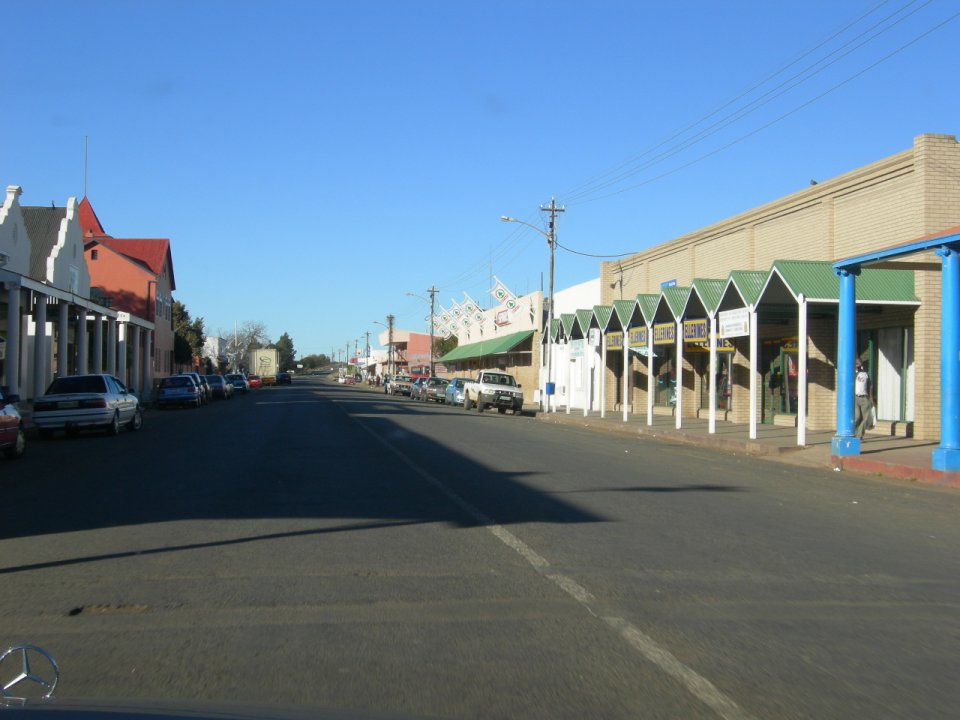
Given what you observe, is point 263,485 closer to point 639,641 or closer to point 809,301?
point 639,641

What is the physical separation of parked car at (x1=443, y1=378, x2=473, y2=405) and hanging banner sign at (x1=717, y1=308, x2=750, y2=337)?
23779mm

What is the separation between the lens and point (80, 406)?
76.8 ft

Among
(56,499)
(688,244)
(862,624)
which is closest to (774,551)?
(862,624)

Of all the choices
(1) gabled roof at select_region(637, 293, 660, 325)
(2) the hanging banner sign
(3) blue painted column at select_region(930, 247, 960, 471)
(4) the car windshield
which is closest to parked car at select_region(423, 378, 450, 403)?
(1) gabled roof at select_region(637, 293, 660, 325)

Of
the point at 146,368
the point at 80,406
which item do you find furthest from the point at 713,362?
the point at 146,368

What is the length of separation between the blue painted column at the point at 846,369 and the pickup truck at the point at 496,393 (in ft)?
79.5

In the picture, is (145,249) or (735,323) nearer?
(735,323)

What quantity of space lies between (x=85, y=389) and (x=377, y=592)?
1979 centimetres

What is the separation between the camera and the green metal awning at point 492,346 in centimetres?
5684

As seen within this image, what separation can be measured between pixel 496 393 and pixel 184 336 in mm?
47860

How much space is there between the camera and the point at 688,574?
7711 millimetres

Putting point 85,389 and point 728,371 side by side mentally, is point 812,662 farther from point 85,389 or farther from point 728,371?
point 728,371

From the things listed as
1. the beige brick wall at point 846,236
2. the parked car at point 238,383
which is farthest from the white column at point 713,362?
the parked car at point 238,383

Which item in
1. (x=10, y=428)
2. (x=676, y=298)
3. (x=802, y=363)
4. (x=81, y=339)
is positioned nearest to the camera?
(x=10, y=428)
